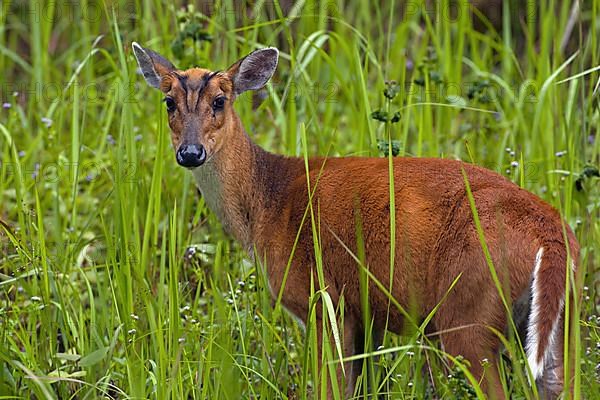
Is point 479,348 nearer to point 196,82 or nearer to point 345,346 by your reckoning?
point 345,346

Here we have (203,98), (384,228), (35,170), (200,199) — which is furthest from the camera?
(35,170)

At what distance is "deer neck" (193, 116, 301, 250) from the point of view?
4637mm

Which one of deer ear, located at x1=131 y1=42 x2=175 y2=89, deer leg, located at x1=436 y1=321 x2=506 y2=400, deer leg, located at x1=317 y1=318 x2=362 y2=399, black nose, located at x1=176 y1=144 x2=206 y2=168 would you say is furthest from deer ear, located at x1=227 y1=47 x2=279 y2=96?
deer leg, located at x1=436 y1=321 x2=506 y2=400

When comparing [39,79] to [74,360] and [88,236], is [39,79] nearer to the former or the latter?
[88,236]

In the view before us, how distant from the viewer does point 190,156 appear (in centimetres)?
435

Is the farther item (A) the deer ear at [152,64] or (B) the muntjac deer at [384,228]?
(A) the deer ear at [152,64]

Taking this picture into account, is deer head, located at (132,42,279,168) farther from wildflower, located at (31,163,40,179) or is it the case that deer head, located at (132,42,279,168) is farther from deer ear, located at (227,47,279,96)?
wildflower, located at (31,163,40,179)

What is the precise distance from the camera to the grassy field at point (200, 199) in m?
3.93

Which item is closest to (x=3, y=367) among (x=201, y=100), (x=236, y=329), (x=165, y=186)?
(x=236, y=329)

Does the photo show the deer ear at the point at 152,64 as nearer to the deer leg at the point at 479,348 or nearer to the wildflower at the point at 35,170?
the wildflower at the point at 35,170

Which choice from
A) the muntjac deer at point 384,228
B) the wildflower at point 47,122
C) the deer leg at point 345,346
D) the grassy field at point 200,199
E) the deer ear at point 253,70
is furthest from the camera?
the wildflower at point 47,122

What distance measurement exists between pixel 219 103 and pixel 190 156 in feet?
1.30

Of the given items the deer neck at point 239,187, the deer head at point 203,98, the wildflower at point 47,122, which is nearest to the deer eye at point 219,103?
the deer head at point 203,98

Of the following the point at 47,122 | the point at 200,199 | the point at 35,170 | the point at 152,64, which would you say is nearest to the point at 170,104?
the point at 152,64
